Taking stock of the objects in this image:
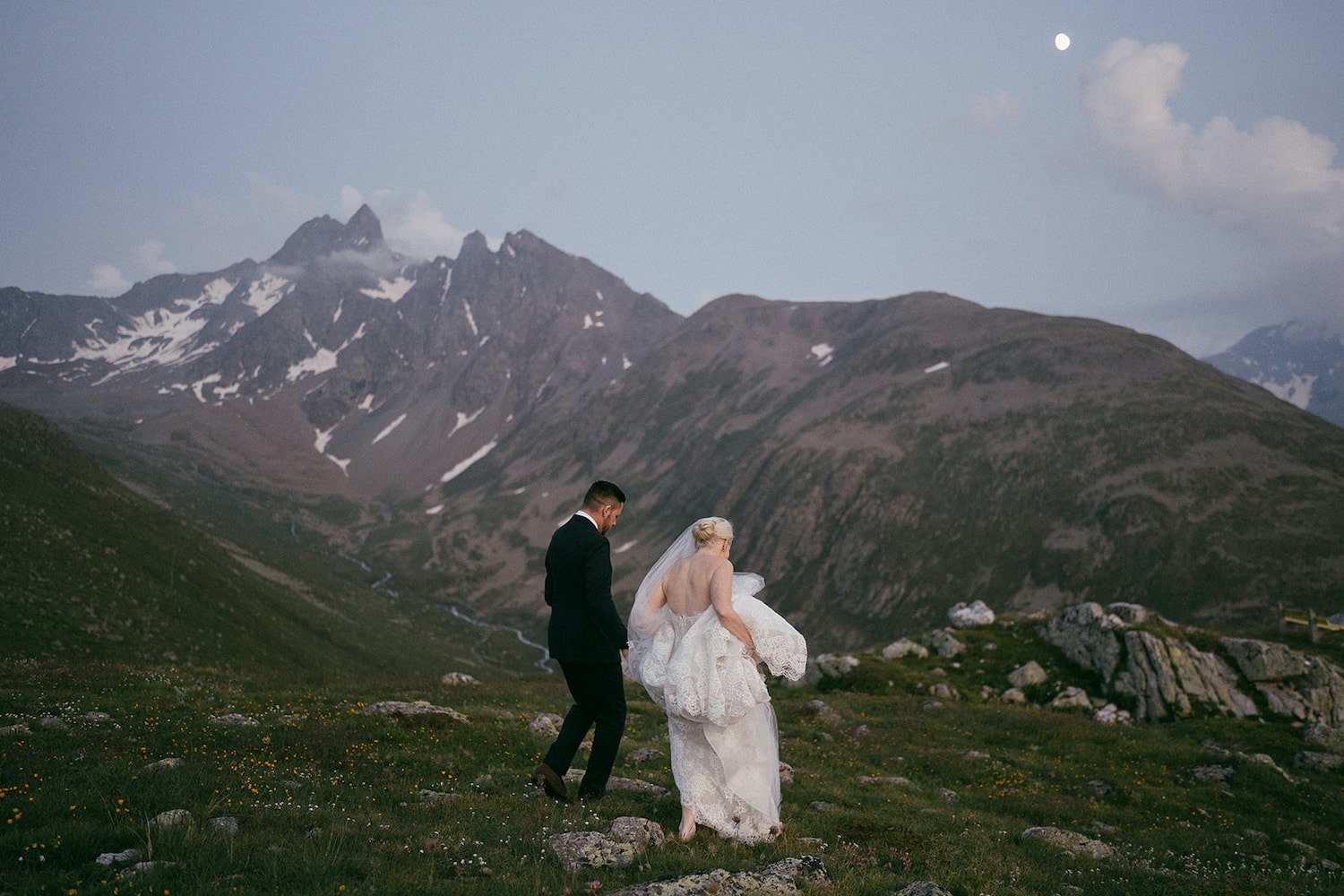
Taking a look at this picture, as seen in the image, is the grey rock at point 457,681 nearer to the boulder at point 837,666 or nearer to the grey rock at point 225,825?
the boulder at point 837,666

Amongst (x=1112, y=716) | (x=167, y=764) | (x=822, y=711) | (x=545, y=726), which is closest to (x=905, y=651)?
(x=1112, y=716)

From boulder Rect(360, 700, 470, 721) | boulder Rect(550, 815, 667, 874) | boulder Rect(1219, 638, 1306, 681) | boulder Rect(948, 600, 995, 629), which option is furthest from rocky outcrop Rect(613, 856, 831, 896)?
boulder Rect(948, 600, 995, 629)

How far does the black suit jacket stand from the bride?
686mm

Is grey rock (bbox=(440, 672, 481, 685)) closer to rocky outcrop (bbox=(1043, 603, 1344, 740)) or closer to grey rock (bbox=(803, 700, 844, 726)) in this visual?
grey rock (bbox=(803, 700, 844, 726))

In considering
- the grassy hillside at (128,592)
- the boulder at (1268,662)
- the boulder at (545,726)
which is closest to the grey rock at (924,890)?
the boulder at (545,726)

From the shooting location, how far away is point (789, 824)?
11.2 m

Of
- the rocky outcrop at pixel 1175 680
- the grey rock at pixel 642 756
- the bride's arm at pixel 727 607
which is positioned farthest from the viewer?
the rocky outcrop at pixel 1175 680

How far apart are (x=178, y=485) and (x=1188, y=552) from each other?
726 feet

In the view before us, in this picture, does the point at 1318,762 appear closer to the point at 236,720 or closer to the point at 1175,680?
the point at 1175,680

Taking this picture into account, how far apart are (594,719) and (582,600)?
1.86 meters

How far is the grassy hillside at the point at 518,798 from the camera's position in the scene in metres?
7.64

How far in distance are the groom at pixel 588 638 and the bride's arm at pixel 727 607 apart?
56.9 inches

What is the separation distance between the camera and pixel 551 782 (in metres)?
10.9

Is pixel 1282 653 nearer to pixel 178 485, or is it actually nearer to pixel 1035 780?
pixel 1035 780
